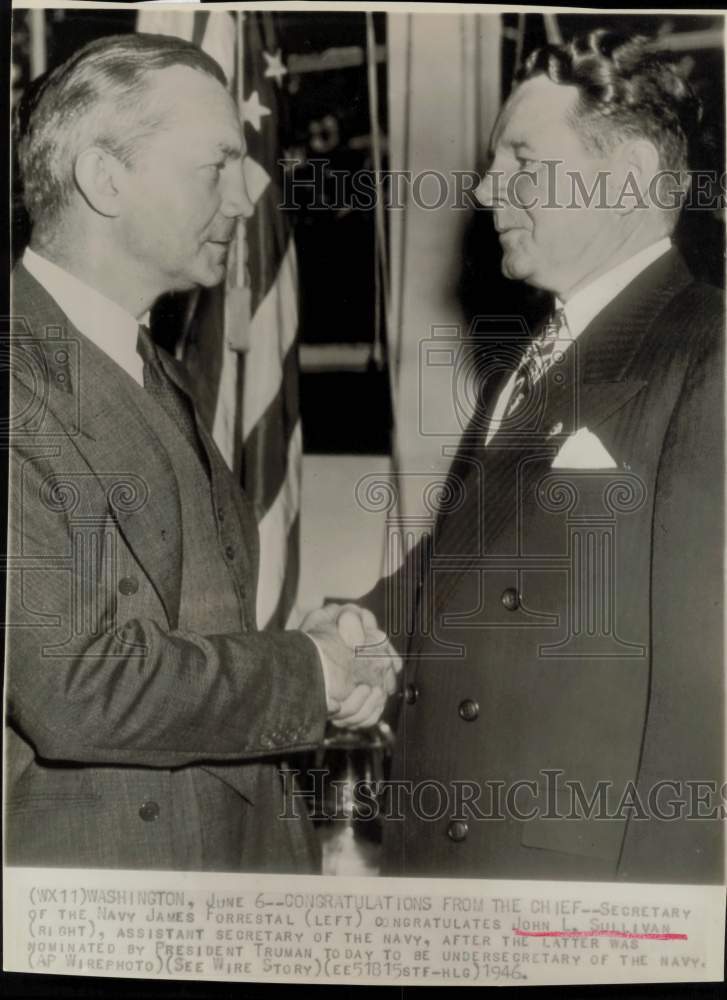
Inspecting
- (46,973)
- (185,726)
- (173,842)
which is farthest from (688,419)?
(46,973)

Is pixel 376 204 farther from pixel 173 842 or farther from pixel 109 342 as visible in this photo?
pixel 173 842

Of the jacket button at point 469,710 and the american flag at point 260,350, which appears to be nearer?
the jacket button at point 469,710

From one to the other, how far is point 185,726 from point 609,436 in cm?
95

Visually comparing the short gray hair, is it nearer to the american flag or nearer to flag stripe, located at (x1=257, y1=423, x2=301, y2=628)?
the american flag

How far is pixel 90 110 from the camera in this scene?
7.41 ft

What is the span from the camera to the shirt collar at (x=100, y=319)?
7.39ft

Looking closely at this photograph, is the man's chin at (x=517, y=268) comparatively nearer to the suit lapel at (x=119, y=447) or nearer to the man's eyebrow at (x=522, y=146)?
the man's eyebrow at (x=522, y=146)

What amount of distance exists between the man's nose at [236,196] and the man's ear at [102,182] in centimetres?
20

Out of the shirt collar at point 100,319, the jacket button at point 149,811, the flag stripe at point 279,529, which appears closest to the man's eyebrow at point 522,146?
the flag stripe at point 279,529

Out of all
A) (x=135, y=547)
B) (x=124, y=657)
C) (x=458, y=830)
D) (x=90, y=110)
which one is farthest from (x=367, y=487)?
(x=90, y=110)

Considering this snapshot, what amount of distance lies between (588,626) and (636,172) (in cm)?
86

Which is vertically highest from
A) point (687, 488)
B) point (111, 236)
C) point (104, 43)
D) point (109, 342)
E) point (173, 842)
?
point (104, 43)

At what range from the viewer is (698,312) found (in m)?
2.23

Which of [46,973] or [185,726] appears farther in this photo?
[46,973]
